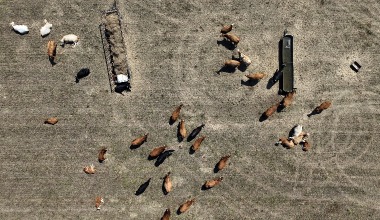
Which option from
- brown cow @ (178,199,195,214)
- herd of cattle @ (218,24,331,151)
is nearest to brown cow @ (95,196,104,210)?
brown cow @ (178,199,195,214)

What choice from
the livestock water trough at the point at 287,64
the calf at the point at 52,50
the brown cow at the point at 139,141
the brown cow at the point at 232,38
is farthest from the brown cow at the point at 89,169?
the livestock water trough at the point at 287,64

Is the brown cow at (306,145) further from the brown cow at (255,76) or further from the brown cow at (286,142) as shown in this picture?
the brown cow at (255,76)

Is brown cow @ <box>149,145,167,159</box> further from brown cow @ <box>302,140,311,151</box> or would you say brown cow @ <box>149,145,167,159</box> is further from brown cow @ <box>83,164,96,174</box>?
brown cow @ <box>302,140,311,151</box>

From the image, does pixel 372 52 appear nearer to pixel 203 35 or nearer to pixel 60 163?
pixel 203 35

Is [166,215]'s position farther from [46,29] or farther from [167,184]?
[46,29]

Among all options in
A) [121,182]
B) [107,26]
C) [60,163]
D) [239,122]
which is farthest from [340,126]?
[60,163]

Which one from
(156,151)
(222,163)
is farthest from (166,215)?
(222,163)
